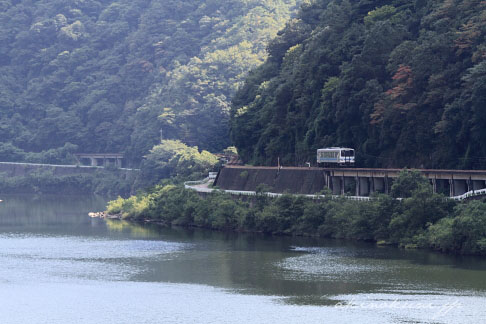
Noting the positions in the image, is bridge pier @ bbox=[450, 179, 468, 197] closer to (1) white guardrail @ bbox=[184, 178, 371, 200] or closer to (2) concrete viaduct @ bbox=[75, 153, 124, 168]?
(1) white guardrail @ bbox=[184, 178, 371, 200]

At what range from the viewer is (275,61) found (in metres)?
110

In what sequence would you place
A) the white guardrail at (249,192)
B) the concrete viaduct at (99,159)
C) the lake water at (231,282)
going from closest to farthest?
the lake water at (231,282), the white guardrail at (249,192), the concrete viaduct at (99,159)

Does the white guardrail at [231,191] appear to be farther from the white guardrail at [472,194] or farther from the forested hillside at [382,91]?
the white guardrail at [472,194]

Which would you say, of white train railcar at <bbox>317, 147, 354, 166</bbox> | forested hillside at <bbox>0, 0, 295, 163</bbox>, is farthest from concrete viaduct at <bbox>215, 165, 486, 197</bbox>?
forested hillside at <bbox>0, 0, 295, 163</bbox>

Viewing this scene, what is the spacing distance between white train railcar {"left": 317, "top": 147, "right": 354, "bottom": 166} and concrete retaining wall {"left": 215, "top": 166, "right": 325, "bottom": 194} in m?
0.95

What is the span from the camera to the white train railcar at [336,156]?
259 ft

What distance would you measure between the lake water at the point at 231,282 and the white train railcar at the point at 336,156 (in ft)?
30.0

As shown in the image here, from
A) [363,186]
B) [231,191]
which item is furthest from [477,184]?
[231,191]

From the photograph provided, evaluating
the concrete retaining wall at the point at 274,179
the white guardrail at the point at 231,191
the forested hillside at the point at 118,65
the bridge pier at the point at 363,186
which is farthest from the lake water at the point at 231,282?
the forested hillside at the point at 118,65

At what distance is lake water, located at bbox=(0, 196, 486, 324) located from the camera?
4770cm

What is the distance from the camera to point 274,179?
278 ft

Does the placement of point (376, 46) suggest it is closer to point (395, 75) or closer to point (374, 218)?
point (395, 75)

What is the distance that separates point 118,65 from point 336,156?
3924 inches

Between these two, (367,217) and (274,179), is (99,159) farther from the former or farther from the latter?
(367,217)
